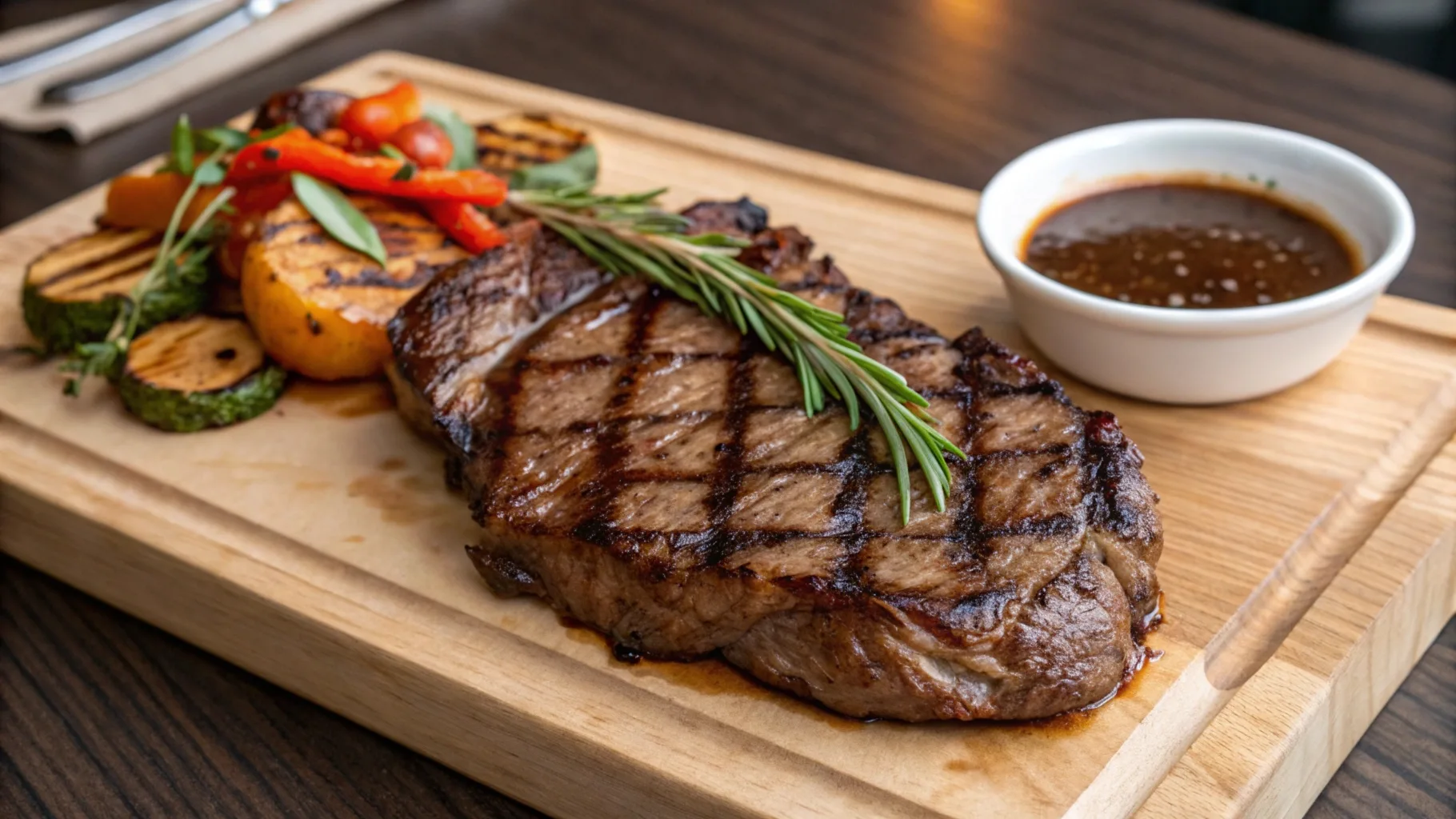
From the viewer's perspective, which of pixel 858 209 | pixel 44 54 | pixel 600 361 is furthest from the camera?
pixel 44 54

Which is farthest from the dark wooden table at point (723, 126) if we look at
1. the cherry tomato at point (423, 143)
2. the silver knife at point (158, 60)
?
the cherry tomato at point (423, 143)

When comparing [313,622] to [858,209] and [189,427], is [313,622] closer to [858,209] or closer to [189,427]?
[189,427]

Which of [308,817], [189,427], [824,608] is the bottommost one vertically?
[308,817]

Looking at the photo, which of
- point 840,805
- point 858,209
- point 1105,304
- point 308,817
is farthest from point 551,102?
point 840,805

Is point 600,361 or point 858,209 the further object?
point 858,209

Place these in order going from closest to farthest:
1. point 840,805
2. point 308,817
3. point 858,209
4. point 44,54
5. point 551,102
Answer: point 840,805
point 308,817
point 858,209
point 551,102
point 44,54

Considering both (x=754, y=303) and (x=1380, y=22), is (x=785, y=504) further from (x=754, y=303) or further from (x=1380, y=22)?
(x=1380, y=22)

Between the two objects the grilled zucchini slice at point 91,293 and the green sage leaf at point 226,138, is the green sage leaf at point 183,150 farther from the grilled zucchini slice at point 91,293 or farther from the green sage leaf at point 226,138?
the grilled zucchini slice at point 91,293

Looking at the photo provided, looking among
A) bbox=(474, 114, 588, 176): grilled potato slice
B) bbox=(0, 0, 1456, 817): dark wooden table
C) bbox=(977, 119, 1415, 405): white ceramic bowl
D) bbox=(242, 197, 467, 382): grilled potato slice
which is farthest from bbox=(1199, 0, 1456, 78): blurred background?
bbox=(242, 197, 467, 382): grilled potato slice
